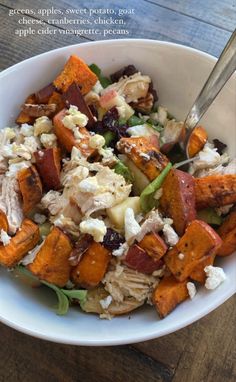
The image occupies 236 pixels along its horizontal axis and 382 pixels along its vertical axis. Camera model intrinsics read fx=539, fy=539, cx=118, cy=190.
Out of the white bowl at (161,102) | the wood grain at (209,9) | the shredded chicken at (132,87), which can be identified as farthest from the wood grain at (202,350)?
the wood grain at (209,9)

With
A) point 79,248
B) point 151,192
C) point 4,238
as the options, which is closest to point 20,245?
point 4,238

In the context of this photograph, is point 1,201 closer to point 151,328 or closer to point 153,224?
point 153,224

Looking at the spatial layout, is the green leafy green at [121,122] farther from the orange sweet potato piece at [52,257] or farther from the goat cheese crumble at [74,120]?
the orange sweet potato piece at [52,257]

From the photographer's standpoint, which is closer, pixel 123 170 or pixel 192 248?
pixel 192 248

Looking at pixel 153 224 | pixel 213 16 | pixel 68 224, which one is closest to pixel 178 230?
pixel 153 224

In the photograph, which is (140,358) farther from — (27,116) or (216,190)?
(27,116)

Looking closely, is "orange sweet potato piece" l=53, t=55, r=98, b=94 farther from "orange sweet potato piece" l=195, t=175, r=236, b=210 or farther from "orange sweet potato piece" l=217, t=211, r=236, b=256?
"orange sweet potato piece" l=217, t=211, r=236, b=256

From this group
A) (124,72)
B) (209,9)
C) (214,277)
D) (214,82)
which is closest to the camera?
(214,277)
